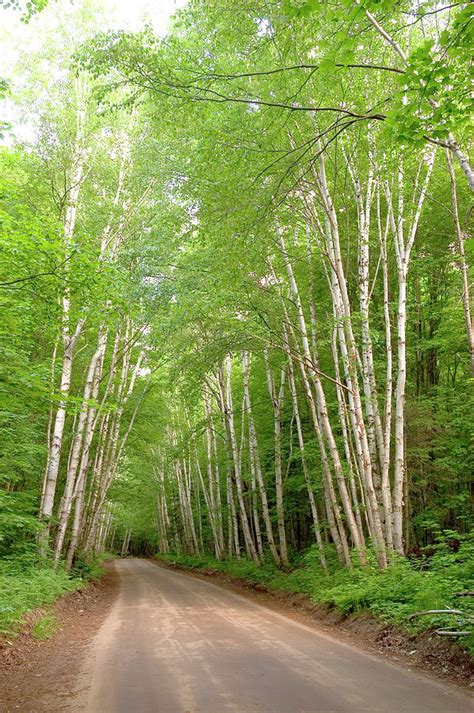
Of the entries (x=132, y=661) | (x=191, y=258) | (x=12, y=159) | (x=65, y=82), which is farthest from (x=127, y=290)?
(x=132, y=661)

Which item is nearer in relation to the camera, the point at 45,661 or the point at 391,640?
the point at 45,661

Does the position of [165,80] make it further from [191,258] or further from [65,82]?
[65,82]

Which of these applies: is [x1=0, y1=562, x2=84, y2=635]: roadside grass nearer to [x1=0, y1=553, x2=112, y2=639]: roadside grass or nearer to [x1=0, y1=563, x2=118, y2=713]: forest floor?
[x1=0, y1=553, x2=112, y2=639]: roadside grass

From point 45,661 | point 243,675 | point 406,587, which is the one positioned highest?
point 406,587

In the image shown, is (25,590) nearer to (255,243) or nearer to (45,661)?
(45,661)

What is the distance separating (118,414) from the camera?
57.4 feet

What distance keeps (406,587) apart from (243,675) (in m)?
3.74

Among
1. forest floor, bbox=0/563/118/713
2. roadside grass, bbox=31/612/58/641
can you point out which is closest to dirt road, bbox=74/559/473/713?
forest floor, bbox=0/563/118/713

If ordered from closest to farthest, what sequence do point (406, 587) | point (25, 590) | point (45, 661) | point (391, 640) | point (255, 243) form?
1. point (45, 661)
2. point (391, 640)
3. point (255, 243)
4. point (406, 587)
5. point (25, 590)

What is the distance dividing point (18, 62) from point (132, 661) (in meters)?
15.4

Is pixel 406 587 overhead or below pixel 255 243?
below

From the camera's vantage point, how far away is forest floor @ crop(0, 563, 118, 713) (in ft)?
15.1

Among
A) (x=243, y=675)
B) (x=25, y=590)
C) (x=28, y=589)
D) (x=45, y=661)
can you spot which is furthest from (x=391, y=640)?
(x=28, y=589)

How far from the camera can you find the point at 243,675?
514 centimetres
